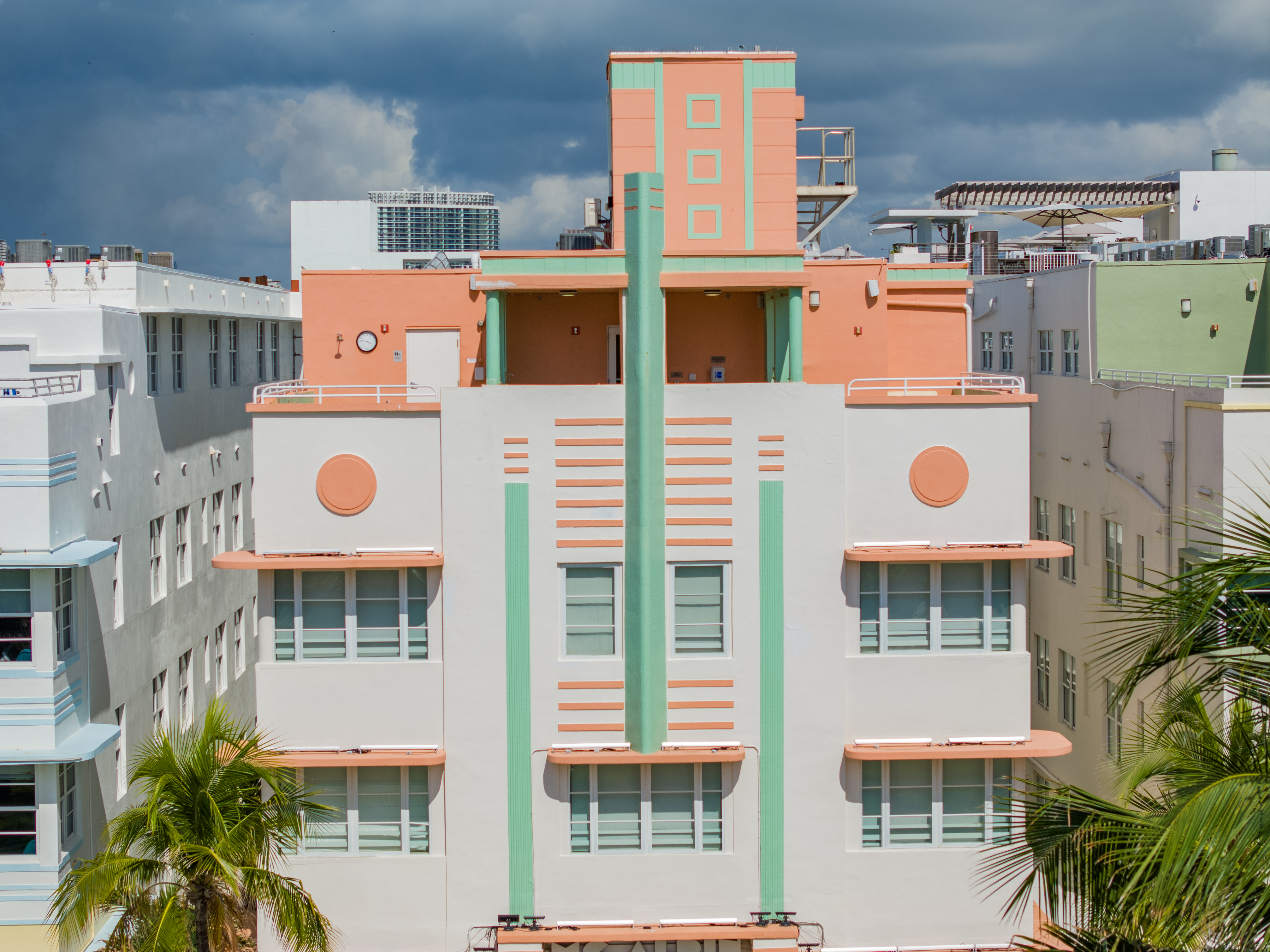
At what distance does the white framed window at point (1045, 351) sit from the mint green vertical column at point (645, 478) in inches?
602

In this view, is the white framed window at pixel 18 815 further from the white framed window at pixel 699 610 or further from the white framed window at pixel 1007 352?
the white framed window at pixel 1007 352

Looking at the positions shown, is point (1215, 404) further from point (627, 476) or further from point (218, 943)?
point (218, 943)

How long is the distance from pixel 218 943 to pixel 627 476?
905 centimetres

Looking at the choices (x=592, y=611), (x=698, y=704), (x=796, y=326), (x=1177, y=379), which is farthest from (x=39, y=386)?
(x=1177, y=379)

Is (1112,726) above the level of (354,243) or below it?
below

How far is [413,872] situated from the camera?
66.9 feet

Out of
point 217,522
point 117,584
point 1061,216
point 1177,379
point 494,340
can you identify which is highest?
point 1061,216

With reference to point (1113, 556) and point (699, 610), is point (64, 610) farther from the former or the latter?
point (1113, 556)

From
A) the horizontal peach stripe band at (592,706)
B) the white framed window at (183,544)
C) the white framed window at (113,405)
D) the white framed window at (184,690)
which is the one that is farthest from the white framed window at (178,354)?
the horizontal peach stripe band at (592,706)

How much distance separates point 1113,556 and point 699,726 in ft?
39.1

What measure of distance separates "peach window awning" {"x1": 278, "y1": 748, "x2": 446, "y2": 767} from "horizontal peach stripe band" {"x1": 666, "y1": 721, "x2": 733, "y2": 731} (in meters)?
3.76

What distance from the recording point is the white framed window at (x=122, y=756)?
2534 cm

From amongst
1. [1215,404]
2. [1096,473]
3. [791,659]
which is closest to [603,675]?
[791,659]

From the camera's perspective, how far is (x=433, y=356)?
79.0 ft
